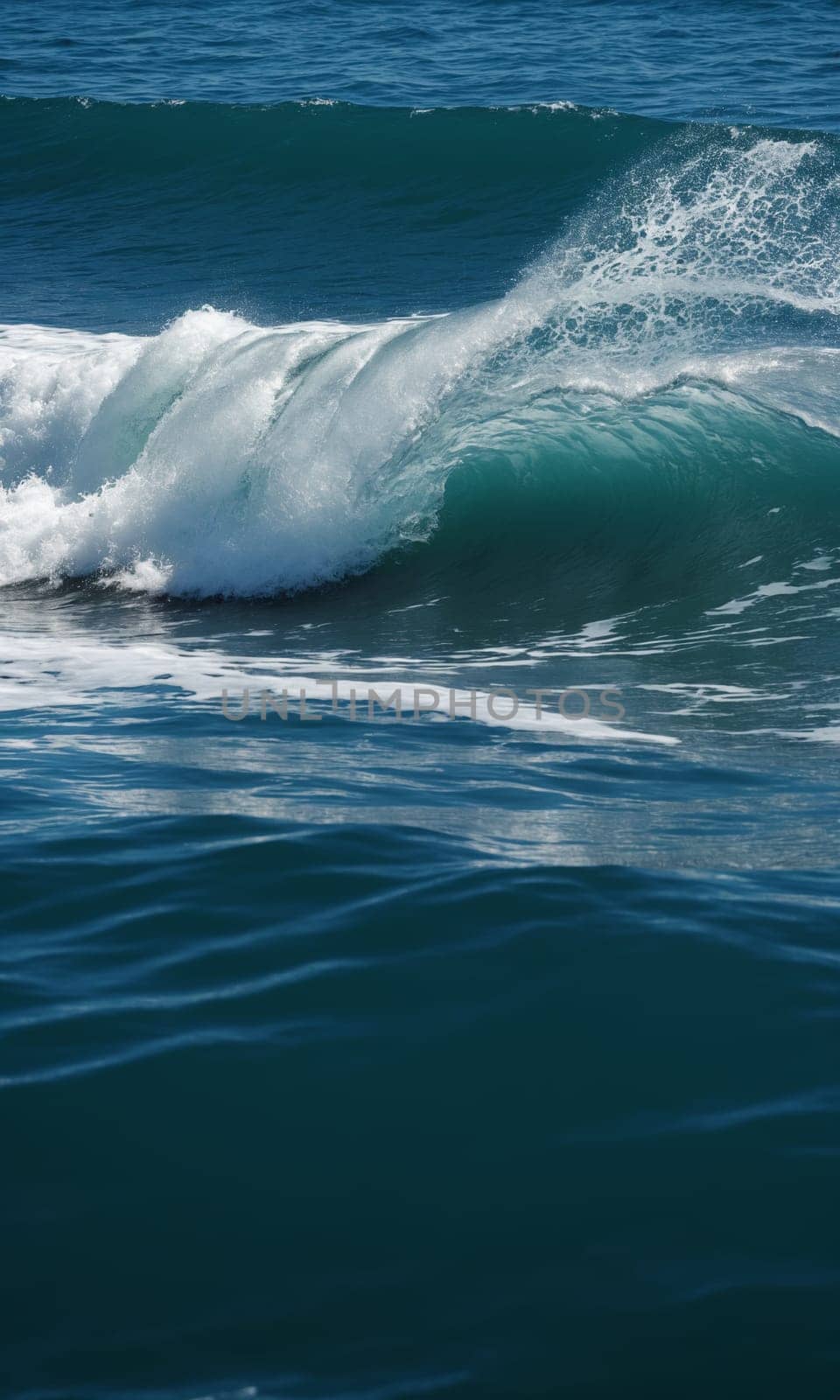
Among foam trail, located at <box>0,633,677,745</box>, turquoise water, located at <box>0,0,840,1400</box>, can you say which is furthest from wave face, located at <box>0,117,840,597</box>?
foam trail, located at <box>0,633,677,745</box>

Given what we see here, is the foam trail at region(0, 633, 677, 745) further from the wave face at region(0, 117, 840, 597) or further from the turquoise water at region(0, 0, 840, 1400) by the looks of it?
the wave face at region(0, 117, 840, 597)

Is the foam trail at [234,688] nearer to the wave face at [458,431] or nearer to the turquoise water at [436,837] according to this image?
the turquoise water at [436,837]

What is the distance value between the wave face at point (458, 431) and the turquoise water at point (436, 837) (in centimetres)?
4

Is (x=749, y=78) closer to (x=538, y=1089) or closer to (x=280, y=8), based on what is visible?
(x=280, y=8)

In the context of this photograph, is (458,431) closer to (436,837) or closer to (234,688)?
(234,688)

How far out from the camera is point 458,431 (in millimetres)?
9891

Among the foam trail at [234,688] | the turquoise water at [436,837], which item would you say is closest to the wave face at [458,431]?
the turquoise water at [436,837]

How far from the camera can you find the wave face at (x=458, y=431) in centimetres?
938

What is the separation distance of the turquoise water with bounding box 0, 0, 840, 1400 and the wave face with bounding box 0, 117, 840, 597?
4cm

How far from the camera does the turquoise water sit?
2.06 m

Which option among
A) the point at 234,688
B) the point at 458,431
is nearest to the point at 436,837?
the point at 234,688

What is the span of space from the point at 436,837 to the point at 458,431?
656 centimetres

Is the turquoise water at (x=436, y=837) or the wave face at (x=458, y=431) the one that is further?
the wave face at (x=458, y=431)

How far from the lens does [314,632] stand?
7.91 m
